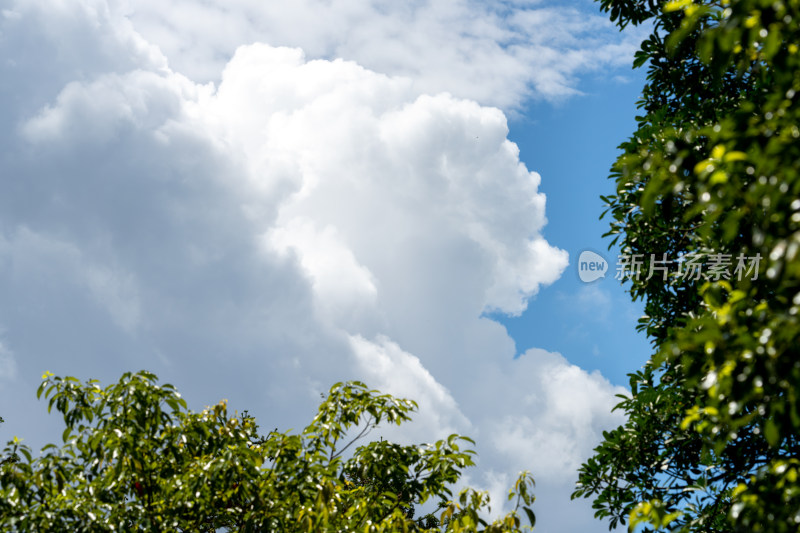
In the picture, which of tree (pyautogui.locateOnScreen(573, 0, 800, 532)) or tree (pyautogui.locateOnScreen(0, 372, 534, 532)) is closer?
tree (pyautogui.locateOnScreen(573, 0, 800, 532))

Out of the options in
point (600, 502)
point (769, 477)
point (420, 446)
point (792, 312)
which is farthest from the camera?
point (600, 502)

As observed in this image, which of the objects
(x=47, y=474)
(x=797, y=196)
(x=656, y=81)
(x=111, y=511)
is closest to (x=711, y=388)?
(x=797, y=196)

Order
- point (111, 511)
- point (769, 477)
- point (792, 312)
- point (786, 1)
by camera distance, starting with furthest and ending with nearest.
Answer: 1. point (111, 511)
2. point (769, 477)
3. point (786, 1)
4. point (792, 312)

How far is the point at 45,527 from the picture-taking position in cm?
625

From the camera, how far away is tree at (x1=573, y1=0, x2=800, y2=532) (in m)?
3.40

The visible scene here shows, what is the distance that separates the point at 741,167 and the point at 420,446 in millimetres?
5256

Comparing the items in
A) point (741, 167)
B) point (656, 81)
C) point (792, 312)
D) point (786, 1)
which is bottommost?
point (792, 312)

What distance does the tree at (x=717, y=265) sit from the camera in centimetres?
340

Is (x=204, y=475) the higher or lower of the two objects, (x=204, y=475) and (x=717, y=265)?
the lower

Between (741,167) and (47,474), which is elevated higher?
(741,167)

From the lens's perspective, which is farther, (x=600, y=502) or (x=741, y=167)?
(x=600, y=502)

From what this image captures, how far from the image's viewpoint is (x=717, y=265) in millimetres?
7969

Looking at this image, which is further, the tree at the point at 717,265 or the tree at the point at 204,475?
the tree at the point at 204,475

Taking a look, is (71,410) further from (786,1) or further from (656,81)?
(656,81)
